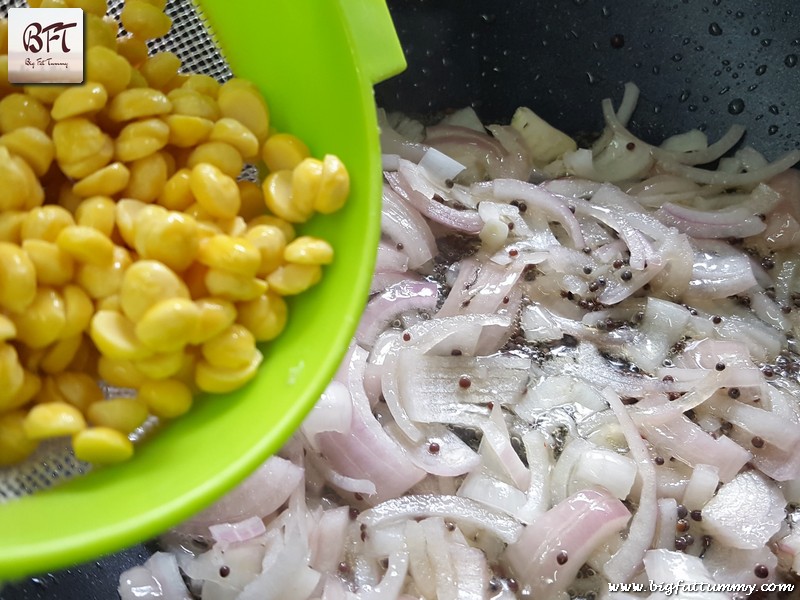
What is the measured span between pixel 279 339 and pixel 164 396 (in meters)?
0.20

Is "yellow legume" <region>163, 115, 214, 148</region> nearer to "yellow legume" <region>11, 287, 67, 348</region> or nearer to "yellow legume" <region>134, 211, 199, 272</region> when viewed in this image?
"yellow legume" <region>134, 211, 199, 272</region>

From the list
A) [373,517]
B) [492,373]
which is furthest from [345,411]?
[492,373]

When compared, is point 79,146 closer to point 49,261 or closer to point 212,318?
point 49,261

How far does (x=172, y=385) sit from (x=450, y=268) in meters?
0.94

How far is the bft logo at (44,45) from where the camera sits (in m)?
1.06

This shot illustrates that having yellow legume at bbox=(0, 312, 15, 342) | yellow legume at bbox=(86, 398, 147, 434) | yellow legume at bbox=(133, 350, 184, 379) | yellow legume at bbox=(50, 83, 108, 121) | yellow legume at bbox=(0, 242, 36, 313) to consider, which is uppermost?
yellow legume at bbox=(50, 83, 108, 121)

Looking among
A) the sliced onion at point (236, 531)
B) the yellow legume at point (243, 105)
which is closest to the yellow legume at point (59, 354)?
the yellow legume at point (243, 105)

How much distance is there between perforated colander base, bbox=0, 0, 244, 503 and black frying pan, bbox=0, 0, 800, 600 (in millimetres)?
758

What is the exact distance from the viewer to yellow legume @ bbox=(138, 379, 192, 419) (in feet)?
3.19

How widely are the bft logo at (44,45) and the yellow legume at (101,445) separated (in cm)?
54

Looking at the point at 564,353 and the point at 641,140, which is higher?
A: the point at 641,140

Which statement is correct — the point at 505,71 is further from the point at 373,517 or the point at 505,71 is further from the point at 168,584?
the point at 168,584

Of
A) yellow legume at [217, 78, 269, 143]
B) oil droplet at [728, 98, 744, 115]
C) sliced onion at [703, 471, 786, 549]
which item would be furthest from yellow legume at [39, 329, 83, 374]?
oil droplet at [728, 98, 744, 115]

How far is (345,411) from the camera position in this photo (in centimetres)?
142
